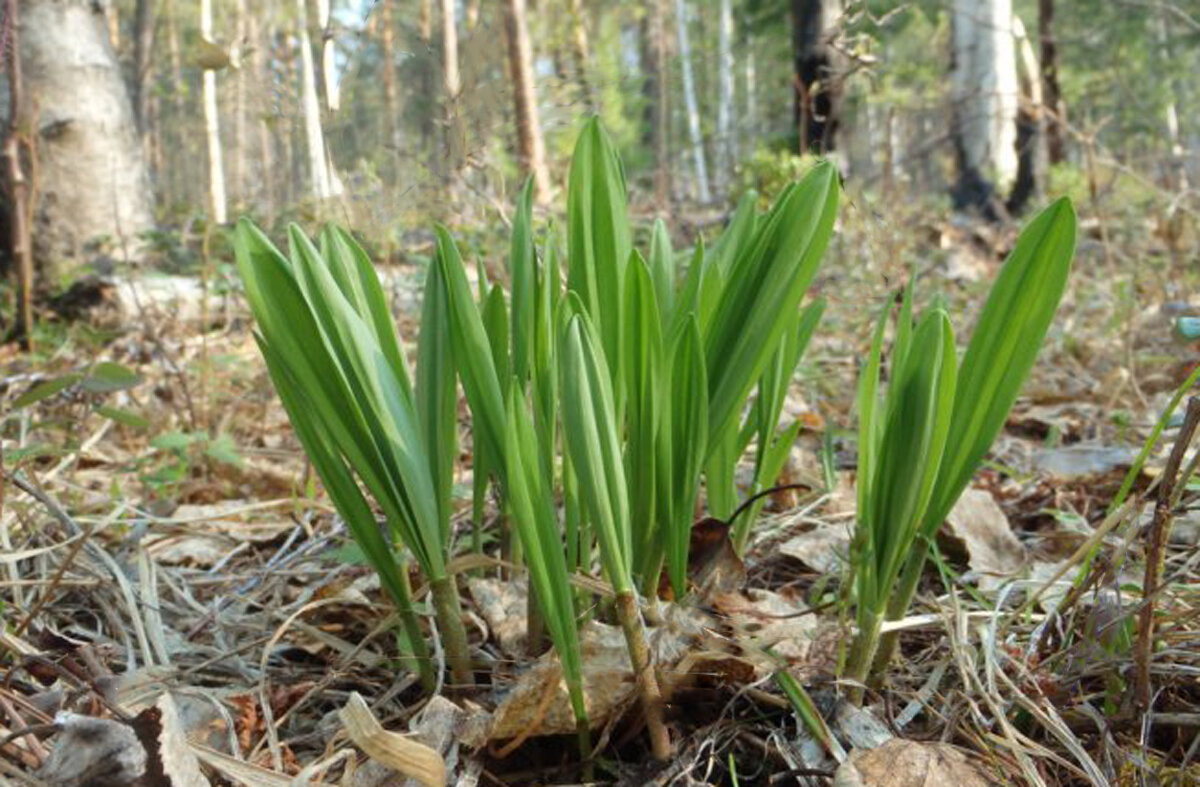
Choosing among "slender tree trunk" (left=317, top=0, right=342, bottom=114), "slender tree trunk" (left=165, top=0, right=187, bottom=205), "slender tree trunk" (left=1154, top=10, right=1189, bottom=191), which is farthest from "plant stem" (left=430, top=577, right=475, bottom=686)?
"slender tree trunk" (left=165, top=0, right=187, bottom=205)

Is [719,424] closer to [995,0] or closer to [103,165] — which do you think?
[103,165]

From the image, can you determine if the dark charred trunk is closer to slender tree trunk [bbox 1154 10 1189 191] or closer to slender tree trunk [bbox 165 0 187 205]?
slender tree trunk [bbox 1154 10 1189 191]

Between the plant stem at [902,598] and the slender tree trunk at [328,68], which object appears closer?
the plant stem at [902,598]

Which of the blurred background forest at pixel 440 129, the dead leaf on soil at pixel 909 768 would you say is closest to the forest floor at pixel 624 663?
the dead leaf on soil at pixel 909 768

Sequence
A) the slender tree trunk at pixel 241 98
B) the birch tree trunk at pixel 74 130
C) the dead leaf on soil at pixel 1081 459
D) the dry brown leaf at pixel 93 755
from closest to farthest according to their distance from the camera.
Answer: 1. the dry brown leaf at pixel 93 755
2. the dead leaf on soil at pixel 1081 459
3. the slender tree trunk at pixel 241 98
4. the birch tree trunk at pixel 74 130

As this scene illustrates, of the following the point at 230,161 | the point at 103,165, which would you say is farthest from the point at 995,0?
the point at 230,161

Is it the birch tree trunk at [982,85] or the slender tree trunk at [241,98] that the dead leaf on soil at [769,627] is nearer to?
the slender tree trunk at [241,98]

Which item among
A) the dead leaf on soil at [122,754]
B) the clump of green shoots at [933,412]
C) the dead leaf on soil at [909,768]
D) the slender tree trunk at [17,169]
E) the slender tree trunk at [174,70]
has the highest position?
the slender tree trunk at [174,70]
